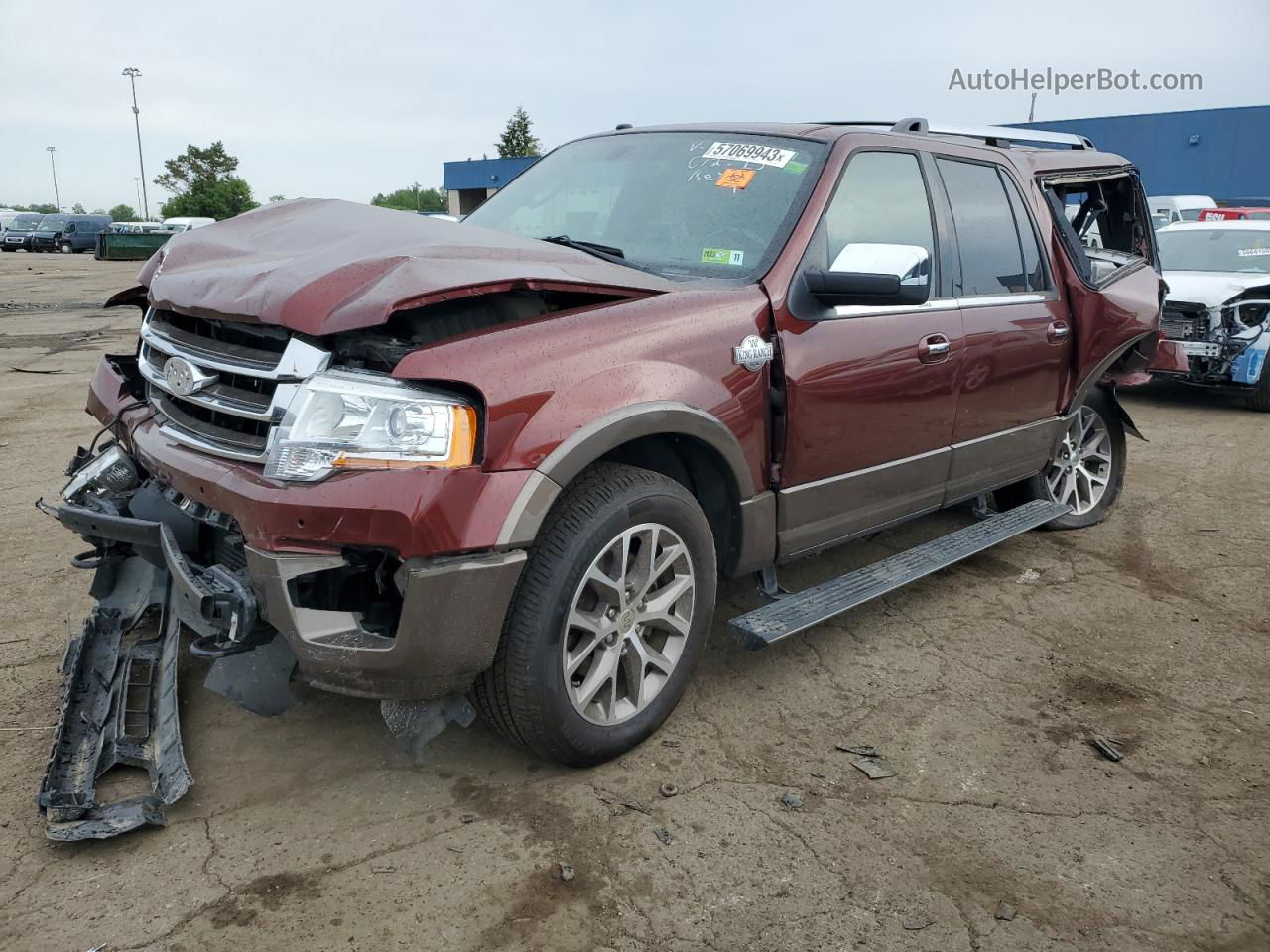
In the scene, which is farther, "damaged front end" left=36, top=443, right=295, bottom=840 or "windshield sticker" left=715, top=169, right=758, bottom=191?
"windshield sticker" left=715, top=169, right=758, bottom=191

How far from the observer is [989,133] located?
472cm

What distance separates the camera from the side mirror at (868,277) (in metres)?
3.13

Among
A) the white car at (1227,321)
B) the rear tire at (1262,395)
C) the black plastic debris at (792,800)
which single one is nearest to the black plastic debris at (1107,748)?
the black plastic debris at (792,800)

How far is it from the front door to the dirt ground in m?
0.60

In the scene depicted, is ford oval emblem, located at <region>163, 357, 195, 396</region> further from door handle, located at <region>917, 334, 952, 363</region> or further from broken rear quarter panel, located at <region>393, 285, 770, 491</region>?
door handle, located at <region>917, 334, 952, 363</region>

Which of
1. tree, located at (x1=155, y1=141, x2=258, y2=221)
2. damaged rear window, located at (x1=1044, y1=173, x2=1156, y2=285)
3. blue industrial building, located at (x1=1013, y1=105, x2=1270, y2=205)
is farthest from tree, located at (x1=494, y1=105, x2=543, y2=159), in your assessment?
damaged rear window, located at (x1=1044, y1=173, x2=1156, y2=285)

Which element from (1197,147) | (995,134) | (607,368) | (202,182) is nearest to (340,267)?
(607,368)

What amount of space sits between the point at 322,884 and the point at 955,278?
318 cm

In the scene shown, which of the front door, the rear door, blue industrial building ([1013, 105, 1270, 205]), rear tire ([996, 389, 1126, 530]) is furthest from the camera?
blue industrial building ([1013, 105, 1270, 205])

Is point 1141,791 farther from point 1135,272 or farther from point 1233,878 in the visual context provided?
point 1135,272

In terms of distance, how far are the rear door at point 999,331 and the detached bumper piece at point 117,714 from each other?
3.06 m

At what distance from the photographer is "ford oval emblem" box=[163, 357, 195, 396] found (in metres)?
2.73

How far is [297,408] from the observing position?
2418mm

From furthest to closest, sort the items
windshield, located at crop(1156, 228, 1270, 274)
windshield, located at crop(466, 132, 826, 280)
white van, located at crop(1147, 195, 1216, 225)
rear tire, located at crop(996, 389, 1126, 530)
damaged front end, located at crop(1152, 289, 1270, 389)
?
white van, located at crop(1147, 195, 1216, 225) → windshield, located at crop(1156, 228, 1270, 274) → damaged front end, located at crop(1152, 289, 1270, 389) → rear tire, located at crop(996, 389, 1126, 530) → windshield, located at crop(466, 132, 826, 280)
